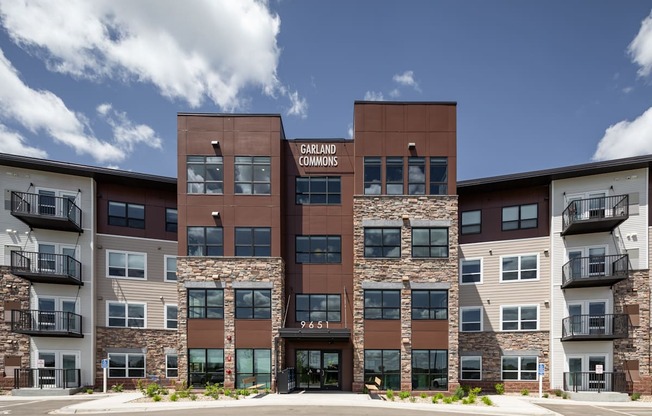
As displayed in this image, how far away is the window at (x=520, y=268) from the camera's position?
83.3 feet

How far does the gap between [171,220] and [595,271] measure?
2427 cm

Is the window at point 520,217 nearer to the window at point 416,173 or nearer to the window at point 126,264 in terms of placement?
the window at point 416,173

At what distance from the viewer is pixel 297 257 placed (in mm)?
25203

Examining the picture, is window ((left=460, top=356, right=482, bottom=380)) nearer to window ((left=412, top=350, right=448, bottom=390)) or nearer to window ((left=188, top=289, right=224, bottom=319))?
window ((left=412, top=350, right=448, bottom=390))

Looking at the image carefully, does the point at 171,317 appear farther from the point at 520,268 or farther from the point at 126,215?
the point at 520,268

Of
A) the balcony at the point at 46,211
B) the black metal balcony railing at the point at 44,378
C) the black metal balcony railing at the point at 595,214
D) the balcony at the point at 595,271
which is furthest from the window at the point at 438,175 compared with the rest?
the black metal balcony railing at the point at 44,378

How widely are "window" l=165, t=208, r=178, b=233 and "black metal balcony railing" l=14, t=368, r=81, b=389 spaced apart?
30.1 feet

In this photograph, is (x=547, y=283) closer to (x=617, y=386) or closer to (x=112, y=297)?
(x=617, y=386)

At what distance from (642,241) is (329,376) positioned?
58.2ft

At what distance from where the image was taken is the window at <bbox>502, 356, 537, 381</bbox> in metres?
24.8

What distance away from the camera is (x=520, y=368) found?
25.0m

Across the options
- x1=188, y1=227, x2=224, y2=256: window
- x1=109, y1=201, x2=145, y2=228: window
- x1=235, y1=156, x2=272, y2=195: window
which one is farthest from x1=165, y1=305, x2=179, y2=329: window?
x1=235, y1=156, x2=272, y2=195: window

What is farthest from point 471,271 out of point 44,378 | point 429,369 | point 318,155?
point 44,378

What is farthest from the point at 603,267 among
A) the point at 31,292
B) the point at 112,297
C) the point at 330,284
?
the point at 31,292
